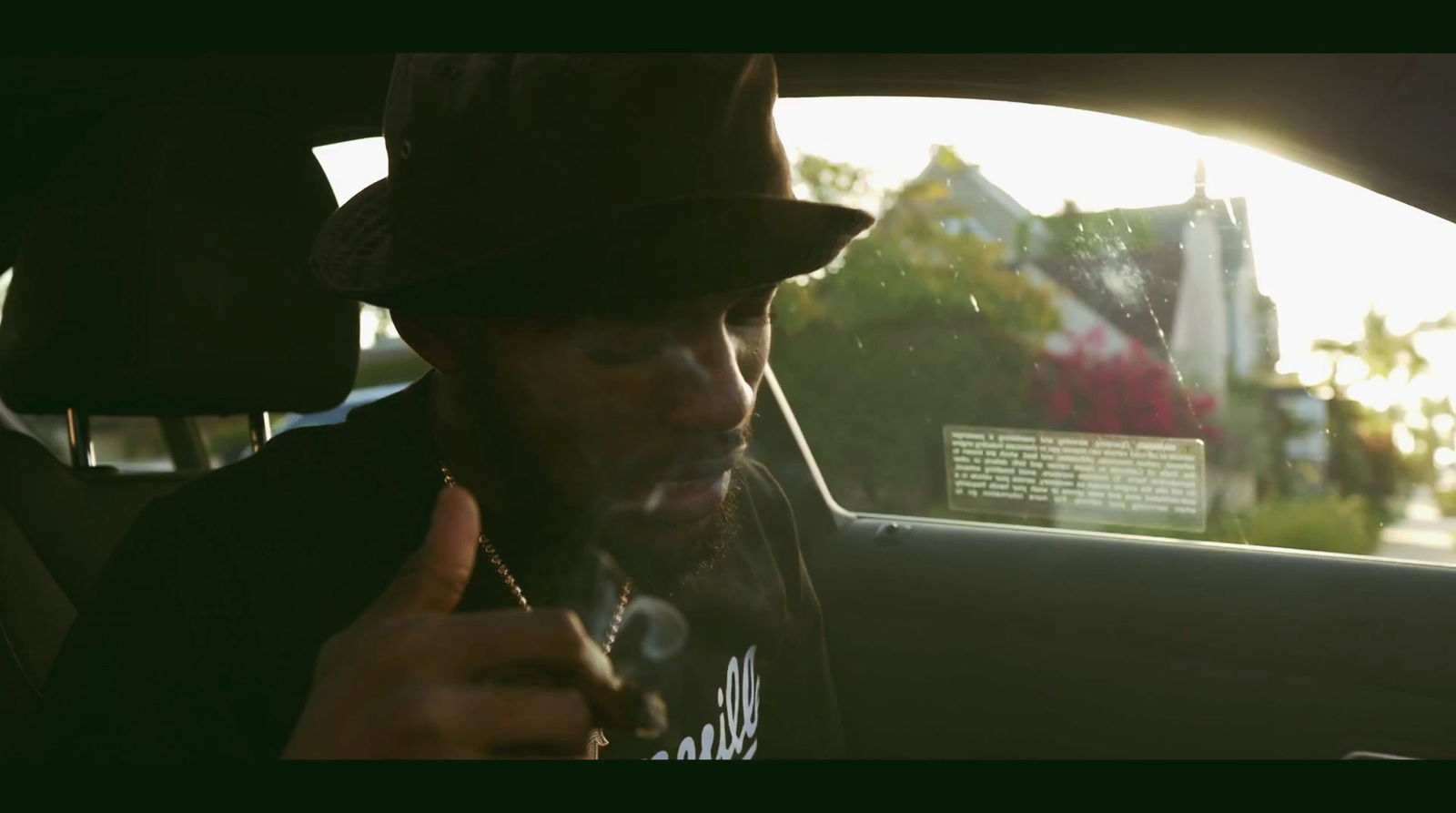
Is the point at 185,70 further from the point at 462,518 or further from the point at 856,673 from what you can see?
the point at 856,673

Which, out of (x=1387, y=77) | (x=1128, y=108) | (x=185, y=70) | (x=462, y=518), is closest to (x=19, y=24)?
(x=462, y=518)

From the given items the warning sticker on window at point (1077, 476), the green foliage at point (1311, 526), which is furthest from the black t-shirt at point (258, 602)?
the green foliage at point (1311, 526)

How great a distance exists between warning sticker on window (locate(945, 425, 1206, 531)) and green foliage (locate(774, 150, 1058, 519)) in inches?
2.0

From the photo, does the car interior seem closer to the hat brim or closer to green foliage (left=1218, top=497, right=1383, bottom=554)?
green foliage (left=1218, top=497, right=1383, bottom=554)

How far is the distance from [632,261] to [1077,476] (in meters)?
1.42

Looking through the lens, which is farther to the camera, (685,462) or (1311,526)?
(1311,526)

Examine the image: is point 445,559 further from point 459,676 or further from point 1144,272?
point 1144,272

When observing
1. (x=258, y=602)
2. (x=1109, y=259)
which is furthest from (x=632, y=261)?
(x=1109, y=259)

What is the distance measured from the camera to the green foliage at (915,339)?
93.1 inches

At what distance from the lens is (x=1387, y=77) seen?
3.72 feet

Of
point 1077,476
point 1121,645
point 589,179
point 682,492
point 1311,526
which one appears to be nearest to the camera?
point 589,179

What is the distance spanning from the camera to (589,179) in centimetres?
124

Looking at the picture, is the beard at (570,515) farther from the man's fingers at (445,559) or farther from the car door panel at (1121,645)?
the car door panel at (1121,645)

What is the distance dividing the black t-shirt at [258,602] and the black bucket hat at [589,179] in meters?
0.36
